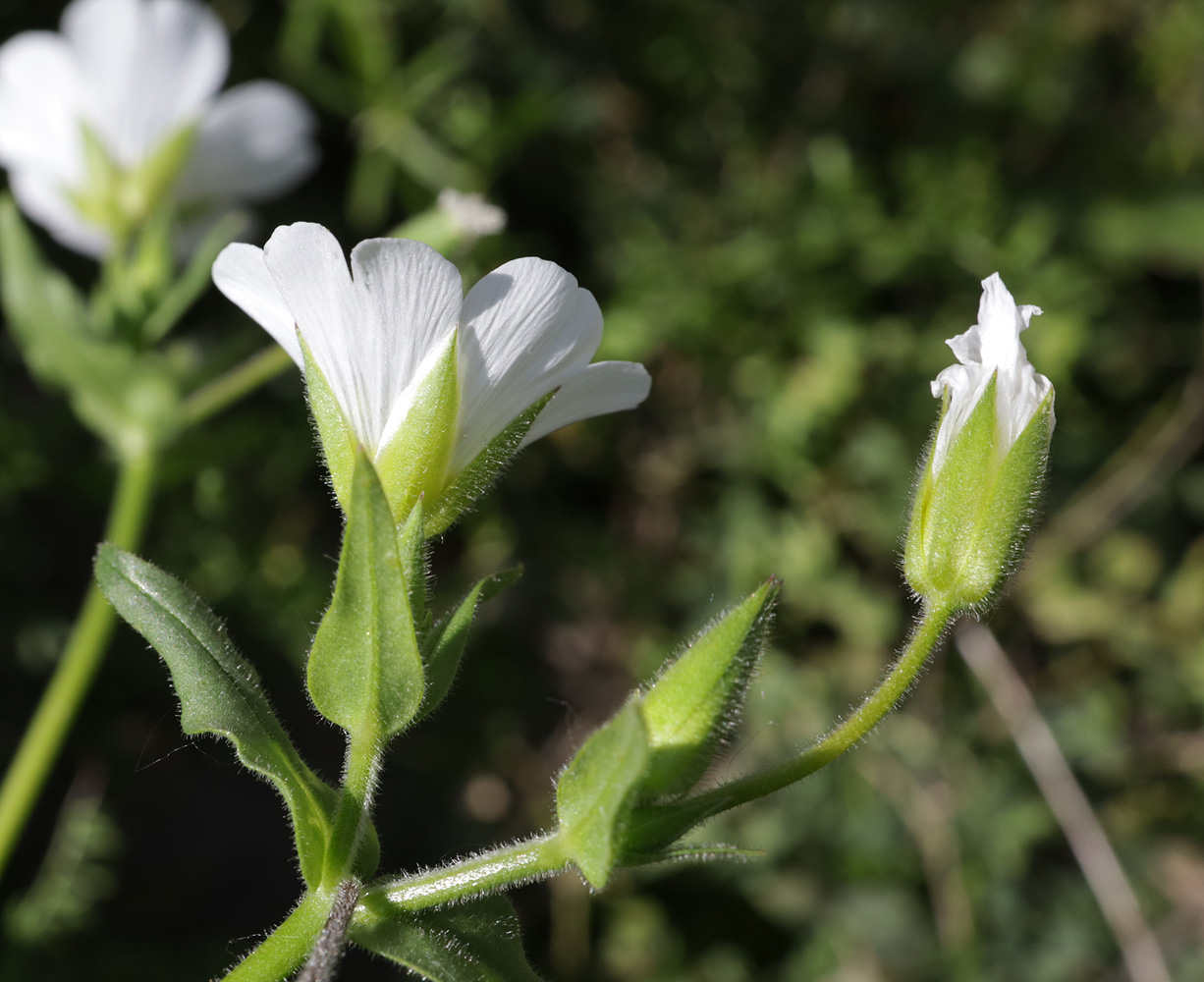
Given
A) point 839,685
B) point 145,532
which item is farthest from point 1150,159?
point 145,532

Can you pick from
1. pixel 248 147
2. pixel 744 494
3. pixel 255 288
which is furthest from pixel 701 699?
pixel 744 494

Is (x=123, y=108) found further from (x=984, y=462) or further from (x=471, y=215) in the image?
(x=984, y=462)

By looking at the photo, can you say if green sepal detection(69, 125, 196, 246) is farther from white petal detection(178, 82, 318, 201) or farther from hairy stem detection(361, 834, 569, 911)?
hairy stem detection(361, 834, 569, 911)

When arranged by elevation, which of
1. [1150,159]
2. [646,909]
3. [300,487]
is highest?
[1150,159]

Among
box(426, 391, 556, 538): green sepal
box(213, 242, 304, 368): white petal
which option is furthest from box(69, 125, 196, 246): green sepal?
box(426, 391, 556, 538): green sepal

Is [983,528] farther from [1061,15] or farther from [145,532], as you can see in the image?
[1061,15]
